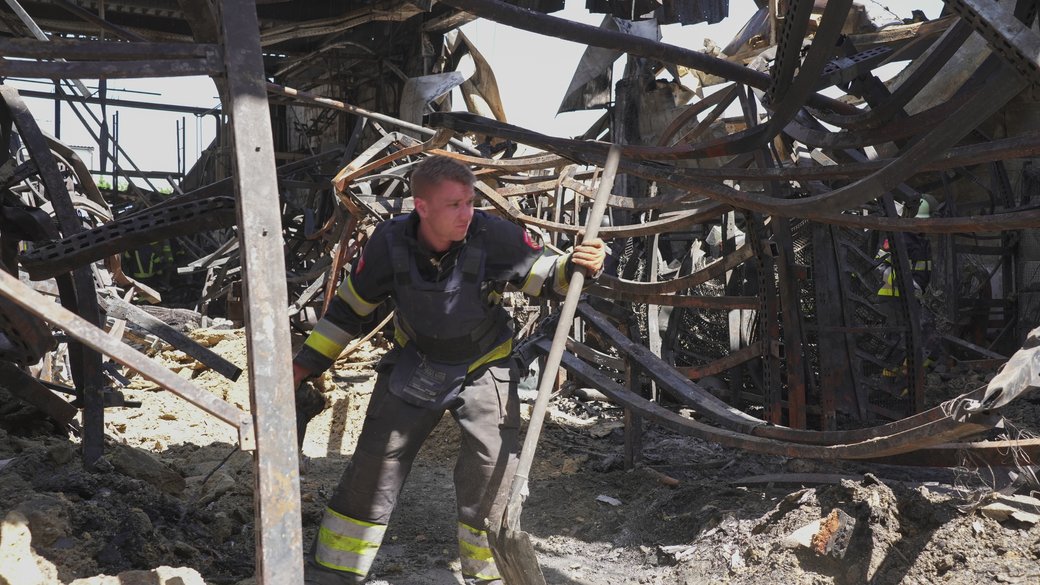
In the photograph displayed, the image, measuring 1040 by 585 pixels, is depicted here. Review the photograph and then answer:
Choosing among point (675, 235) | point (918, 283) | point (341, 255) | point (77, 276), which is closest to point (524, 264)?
point (77, 276)

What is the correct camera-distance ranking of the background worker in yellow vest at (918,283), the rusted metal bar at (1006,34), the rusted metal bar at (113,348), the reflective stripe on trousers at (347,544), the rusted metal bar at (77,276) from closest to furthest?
1. the rusted metal bar at (113,348)
2. the rusted metal bar at (1006,34)
3. the reflective stripe on trousers at (347,544)
4. the rusted metal bar at (77,276)
5. the background worker in yellow vest at (918,283)

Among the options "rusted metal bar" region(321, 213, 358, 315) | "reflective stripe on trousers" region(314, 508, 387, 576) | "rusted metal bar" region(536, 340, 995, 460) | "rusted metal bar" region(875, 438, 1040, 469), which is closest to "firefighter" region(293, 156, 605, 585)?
"reflective stripe on trousers" region(314, 508, 387, 576)

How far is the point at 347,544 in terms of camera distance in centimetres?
318

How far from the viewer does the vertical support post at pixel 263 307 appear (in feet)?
7.41

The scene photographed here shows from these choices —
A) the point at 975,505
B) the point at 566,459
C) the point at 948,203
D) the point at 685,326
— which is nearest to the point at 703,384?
the point at 685,326

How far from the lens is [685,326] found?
722cm

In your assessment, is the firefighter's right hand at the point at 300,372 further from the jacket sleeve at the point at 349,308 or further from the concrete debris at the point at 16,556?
the concrete debris at the point at 16,556

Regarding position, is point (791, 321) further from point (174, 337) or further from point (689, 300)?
point (174, 337)

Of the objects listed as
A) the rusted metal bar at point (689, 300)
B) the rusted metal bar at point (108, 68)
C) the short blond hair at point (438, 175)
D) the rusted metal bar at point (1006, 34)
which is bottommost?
the rusted metal bar at point (689, 300)

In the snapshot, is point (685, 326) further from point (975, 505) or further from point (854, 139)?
point (975, 505)

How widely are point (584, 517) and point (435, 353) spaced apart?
1.81 metres

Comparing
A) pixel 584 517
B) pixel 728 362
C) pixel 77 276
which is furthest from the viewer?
pixel 728 362

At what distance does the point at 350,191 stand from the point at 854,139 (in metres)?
3.96

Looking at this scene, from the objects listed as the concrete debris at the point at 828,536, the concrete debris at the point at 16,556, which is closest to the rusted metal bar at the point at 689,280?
the concrete debris at the point at 828,536
